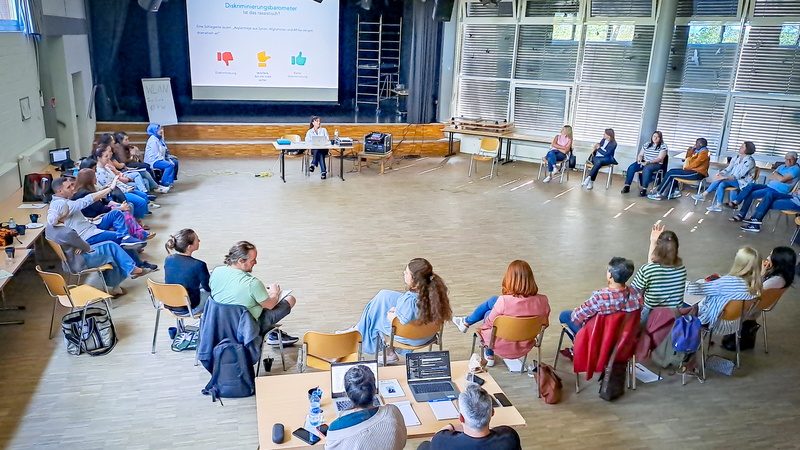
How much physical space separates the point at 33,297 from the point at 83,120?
5678 mm

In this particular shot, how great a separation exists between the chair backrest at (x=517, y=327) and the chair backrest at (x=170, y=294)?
95.3 inches

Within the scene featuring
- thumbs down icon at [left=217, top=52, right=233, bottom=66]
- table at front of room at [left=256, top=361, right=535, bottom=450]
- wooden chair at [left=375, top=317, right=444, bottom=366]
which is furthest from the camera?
thumbs down icon at [left=217, top=52, right=233, bottom=66]

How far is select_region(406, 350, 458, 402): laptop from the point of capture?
340 cm

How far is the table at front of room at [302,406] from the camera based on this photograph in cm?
304

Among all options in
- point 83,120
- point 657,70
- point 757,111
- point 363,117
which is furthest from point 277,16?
point 757,111

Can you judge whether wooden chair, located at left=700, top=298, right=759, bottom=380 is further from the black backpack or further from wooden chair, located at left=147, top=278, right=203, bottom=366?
wooden chair, located at left=147, top=278, right=203, bottom=366

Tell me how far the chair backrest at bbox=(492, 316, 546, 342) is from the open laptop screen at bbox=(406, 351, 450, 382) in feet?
3.15

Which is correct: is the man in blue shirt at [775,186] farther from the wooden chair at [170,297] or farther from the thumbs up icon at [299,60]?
the thumbs up icon at [299,60]

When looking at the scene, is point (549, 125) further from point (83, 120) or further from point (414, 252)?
point (83, 120)

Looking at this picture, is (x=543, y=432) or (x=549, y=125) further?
(x=549, y=125)

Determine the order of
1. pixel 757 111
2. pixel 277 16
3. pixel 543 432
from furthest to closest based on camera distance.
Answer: pixel 277 16 < pixel 757 111 < pixel 543 432

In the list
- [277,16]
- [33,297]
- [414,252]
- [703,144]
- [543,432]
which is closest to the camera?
[543,432]

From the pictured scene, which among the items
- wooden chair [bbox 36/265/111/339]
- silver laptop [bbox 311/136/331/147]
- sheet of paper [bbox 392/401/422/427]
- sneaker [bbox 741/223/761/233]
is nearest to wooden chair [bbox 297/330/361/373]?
sheet of paper [bbox 392/401/422/427]

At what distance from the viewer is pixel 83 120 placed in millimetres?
10477
